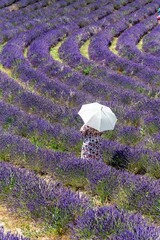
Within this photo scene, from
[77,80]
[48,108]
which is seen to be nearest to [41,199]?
[48,108]

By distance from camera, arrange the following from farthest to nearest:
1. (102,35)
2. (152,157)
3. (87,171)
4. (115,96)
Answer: (102,35)
(115,96)
(152,157)
(87,171)

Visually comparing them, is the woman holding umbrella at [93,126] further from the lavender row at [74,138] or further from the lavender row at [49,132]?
the lavender row at [49,132]

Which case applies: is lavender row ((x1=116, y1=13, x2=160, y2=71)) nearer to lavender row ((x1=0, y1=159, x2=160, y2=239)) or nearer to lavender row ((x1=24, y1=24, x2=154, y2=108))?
lavender row ((x1=24, y1=24, x2=154, y2=108))

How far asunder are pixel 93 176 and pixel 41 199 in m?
0.99

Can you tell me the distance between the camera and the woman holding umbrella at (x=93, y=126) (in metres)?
6.07

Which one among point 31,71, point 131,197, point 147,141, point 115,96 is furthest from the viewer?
point 31,71

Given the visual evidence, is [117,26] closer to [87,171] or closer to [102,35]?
[102,35]

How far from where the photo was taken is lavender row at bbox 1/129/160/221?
4.96 m

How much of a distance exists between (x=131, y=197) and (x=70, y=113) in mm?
3291

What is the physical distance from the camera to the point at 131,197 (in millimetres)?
5016

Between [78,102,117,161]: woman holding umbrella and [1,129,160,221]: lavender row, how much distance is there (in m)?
0.37

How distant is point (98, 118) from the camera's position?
6062 millimetres

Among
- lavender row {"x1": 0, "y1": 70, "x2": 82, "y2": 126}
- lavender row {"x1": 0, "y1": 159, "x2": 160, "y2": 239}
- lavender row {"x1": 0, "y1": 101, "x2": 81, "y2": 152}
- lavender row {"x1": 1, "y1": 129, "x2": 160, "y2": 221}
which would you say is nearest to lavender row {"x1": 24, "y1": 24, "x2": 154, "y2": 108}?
lavender row {"x1": 0, "y1": 70, "x2": 82, "y2": 126}

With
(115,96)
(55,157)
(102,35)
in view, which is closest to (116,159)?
(55,157)
